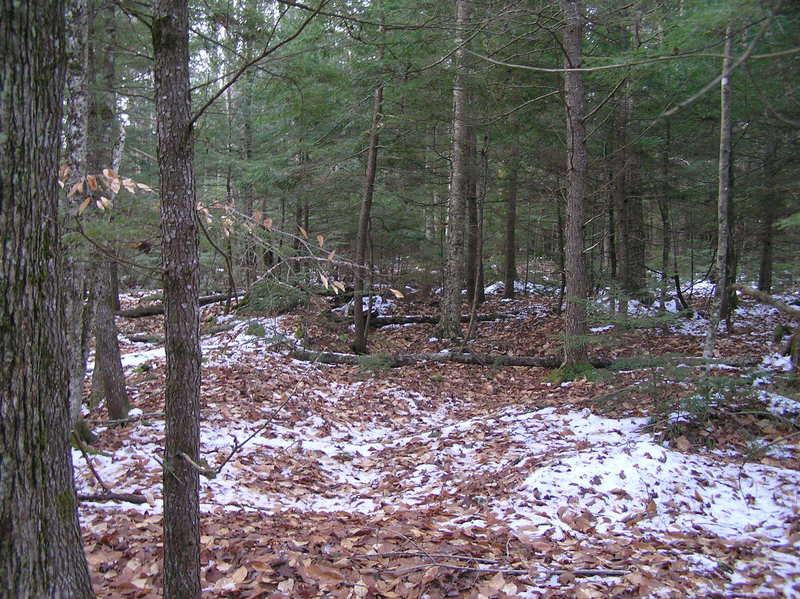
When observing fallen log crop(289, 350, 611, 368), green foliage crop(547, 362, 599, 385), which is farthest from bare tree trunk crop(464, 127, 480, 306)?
green foliage crop(547, 362, 599, 385)

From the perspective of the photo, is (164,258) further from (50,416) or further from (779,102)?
(779,102)

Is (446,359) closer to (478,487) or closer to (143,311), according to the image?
(478,487)

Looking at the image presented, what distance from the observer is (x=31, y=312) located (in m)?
1.83

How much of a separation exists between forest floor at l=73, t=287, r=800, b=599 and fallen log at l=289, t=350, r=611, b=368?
117 centimetres

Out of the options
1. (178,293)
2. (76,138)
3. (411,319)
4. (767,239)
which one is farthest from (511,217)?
(178,293)

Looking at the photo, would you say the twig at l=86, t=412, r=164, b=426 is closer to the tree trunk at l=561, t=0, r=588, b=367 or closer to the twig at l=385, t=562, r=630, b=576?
the twig at l=385, t=562, r=630, b=576

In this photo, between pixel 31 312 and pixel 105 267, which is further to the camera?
pixel 105 267

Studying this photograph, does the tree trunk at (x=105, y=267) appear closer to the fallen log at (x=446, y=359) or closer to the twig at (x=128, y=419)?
the twig at (x=128, y=419)

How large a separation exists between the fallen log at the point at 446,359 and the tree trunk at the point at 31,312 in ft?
27.2

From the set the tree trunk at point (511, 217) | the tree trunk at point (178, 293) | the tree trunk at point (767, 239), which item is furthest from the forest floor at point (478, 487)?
the tree trunk at point (511, 217)

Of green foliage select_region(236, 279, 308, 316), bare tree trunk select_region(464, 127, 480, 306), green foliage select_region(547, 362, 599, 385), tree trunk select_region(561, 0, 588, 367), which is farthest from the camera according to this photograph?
bare tree trunk select_region(464, 127, 480, 306)

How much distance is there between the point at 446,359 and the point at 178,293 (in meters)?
8.81

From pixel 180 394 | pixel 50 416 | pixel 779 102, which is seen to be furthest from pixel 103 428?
pixel 779 102

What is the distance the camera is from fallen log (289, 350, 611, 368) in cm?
1025
